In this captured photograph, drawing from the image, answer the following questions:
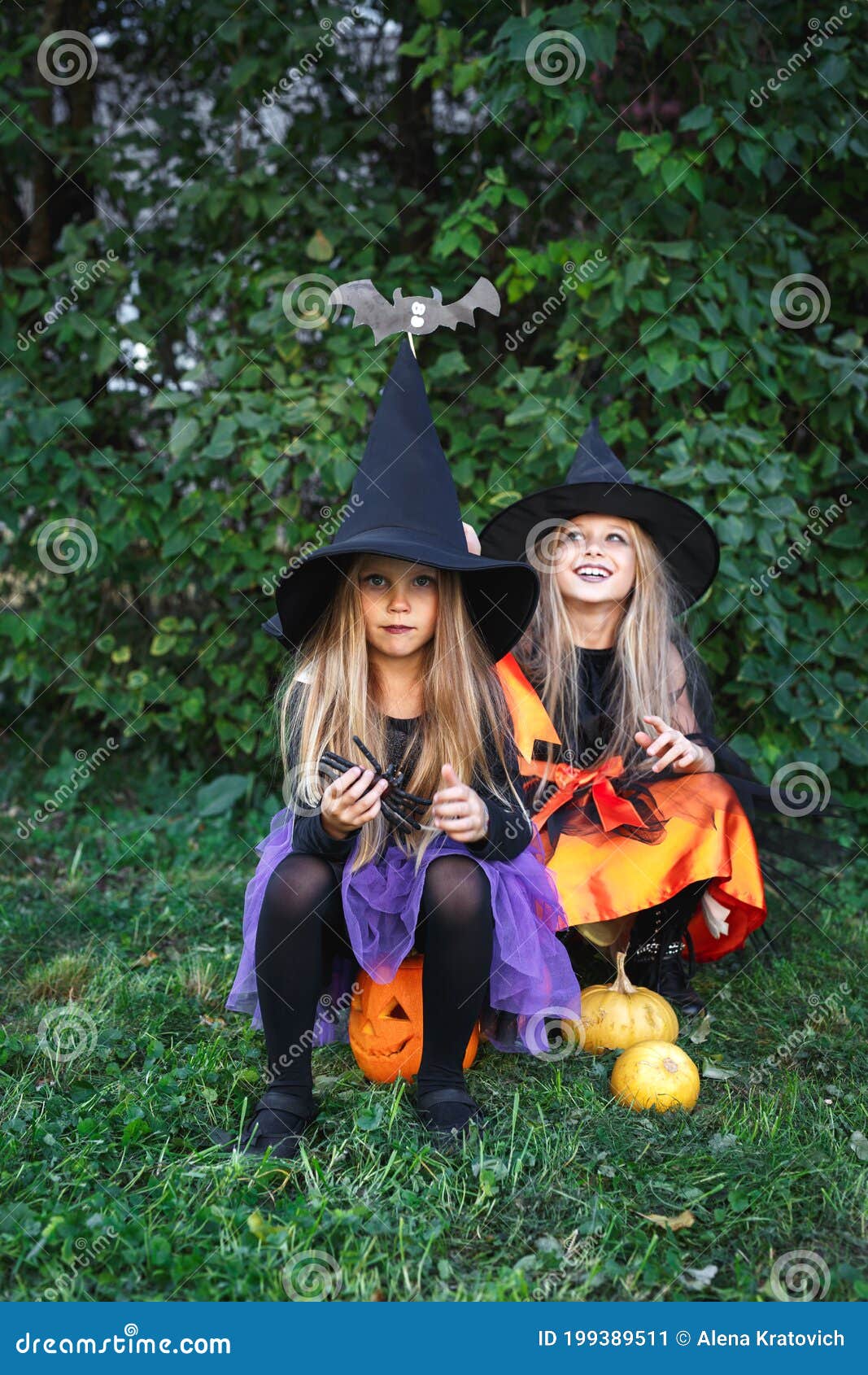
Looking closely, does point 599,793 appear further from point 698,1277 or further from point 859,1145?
point 698,1277

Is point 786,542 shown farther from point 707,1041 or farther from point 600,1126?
point 600,1126

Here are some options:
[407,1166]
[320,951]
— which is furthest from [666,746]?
[407,1166]

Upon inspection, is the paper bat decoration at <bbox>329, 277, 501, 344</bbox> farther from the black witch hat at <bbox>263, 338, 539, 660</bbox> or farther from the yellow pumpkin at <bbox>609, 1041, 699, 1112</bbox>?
the yellow pumpkin at <bbox>609, 1041, 699, 1112</bbox>

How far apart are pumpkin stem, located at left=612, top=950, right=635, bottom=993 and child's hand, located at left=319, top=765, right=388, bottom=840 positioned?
2.58ft

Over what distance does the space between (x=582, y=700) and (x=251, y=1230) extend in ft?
4.72

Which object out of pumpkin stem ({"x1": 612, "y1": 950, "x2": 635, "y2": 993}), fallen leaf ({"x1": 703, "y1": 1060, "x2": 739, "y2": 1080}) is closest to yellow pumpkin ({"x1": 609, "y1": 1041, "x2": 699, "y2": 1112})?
fallen leaf ({"x1": 703, "y1": 1060, "x2": 739, "y2": 1080})

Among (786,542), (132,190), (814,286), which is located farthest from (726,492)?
(132,190)

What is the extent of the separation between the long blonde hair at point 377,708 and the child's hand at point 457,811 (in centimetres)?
16

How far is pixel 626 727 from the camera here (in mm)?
2742

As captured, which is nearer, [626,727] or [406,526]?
[406,526]

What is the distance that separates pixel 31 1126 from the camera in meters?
2.09

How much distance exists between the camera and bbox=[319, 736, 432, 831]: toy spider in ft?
6.75

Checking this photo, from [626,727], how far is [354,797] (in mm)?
964

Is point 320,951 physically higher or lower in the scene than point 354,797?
lower
